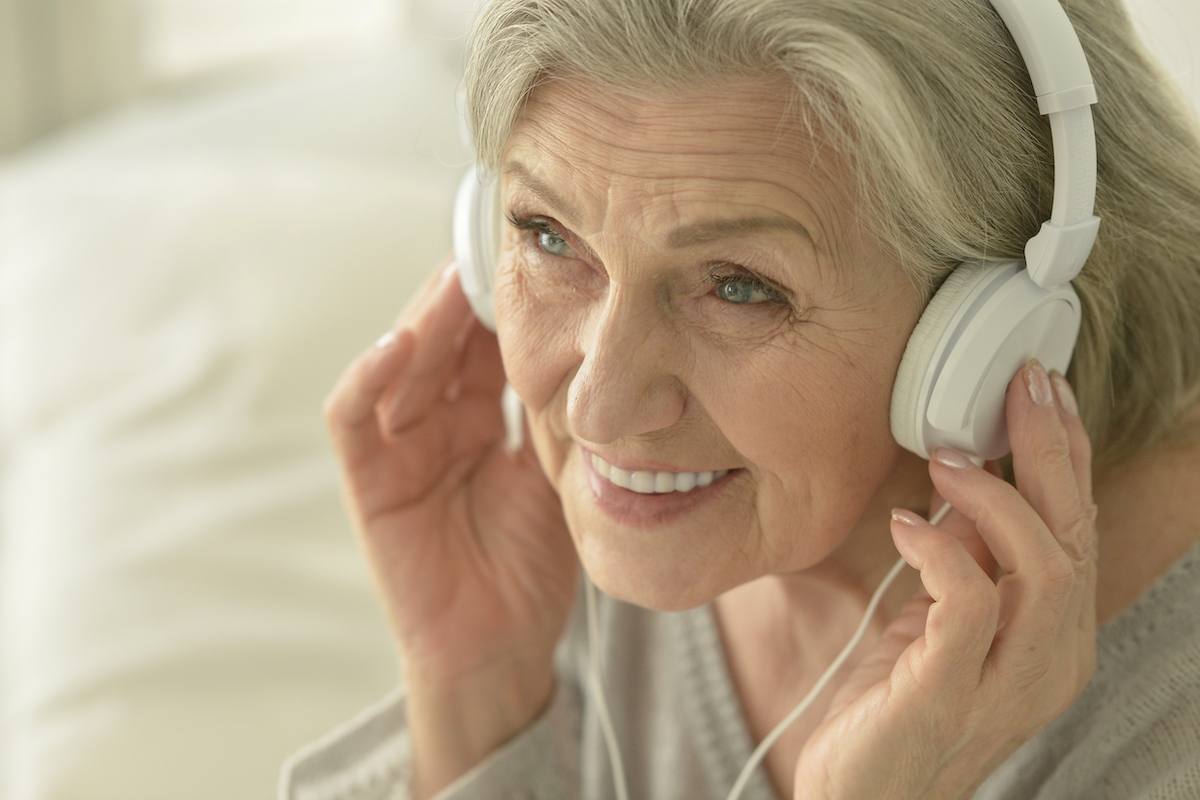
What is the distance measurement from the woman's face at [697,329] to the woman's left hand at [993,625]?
0.11 m

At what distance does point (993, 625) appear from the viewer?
87cm

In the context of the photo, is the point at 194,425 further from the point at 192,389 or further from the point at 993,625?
the point at 993,625

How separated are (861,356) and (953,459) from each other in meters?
0.11

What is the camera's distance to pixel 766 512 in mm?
975

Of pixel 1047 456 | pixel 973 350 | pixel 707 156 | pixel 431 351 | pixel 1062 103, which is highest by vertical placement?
pixel 431 351

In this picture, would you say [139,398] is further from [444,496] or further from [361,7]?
[361,7]

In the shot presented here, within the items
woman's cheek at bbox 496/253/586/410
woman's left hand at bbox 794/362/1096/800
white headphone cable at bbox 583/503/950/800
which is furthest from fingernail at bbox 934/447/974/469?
woman's cheek at bbox 496/253/586/410

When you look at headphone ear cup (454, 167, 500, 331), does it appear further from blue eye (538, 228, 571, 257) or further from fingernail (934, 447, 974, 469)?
fingernail (934, 447, 974, 469)

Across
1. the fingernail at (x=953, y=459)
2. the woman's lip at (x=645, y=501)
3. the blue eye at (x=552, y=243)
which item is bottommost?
the fingernail at (x=953, y=459)

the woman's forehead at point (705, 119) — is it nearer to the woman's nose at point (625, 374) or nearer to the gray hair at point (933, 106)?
the gray hair at point (933, 106)

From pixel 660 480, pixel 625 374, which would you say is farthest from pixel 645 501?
pixel 625 374

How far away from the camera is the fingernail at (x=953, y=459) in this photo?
897 millimetres

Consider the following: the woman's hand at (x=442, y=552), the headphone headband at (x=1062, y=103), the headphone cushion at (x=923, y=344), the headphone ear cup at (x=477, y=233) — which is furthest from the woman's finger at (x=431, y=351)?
the headphone headband at (x=1062, y=103)

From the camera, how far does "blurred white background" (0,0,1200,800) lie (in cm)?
151
